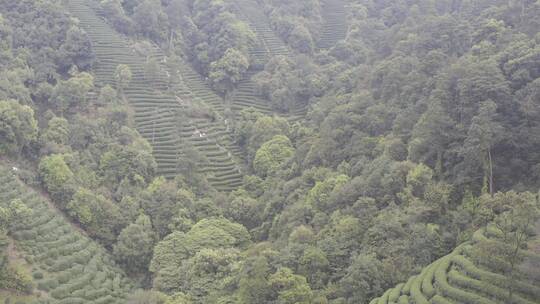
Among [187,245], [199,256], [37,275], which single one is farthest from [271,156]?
[37,275]

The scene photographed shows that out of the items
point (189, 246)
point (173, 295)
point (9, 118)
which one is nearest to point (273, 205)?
point (189, 246)

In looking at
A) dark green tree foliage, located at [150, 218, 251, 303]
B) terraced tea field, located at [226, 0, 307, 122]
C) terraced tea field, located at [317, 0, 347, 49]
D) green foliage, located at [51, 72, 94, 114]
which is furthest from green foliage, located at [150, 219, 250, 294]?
terraced tea field, located at [317, 0, 347, 49]

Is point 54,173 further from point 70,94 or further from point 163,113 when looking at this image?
point 163,113

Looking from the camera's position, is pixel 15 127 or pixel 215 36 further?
pixel 215 36

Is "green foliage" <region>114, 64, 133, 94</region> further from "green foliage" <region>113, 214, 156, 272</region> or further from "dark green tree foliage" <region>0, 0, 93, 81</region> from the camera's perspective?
"green foliage" <region>113, 214, 156, 272</region>

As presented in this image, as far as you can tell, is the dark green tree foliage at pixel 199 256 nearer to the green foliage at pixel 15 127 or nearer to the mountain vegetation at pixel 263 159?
the mountain vegetation at pixel 263 159

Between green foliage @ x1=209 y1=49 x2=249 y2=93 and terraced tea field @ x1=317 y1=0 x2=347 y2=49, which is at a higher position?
terraced tea field @ x1=317 y1=0 x2=347 y2=49
